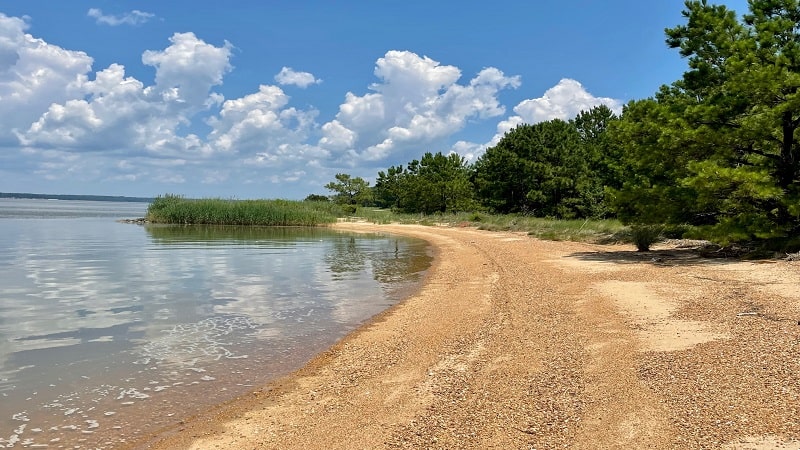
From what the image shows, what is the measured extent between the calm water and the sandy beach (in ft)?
2.17

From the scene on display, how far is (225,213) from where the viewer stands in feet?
158

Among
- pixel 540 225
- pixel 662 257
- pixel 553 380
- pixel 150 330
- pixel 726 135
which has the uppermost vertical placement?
pixel 726 135

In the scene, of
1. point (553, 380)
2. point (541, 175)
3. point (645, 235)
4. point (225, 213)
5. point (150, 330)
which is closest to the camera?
point (553, 380)

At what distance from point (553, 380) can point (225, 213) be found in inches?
1802

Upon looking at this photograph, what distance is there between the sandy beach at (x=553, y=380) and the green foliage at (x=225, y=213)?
39.9 metres

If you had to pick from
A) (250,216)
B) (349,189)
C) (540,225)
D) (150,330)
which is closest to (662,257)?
(150,330)

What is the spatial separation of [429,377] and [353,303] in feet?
20.3

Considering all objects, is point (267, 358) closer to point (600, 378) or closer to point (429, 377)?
point (429, 377)

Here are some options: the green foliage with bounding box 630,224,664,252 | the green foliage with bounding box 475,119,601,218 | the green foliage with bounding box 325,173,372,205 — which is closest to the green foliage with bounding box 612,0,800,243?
the green foliage with bounding box 630,224,664,252

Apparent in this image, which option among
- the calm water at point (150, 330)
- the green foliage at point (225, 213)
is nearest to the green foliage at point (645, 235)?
the calm water at point (150, 330)

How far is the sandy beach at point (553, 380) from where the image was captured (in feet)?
14.9

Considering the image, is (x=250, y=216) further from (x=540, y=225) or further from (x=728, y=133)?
(x=728, y=133)

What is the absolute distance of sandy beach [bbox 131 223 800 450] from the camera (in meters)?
4.55

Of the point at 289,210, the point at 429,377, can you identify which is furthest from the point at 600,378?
the point at 289,210
